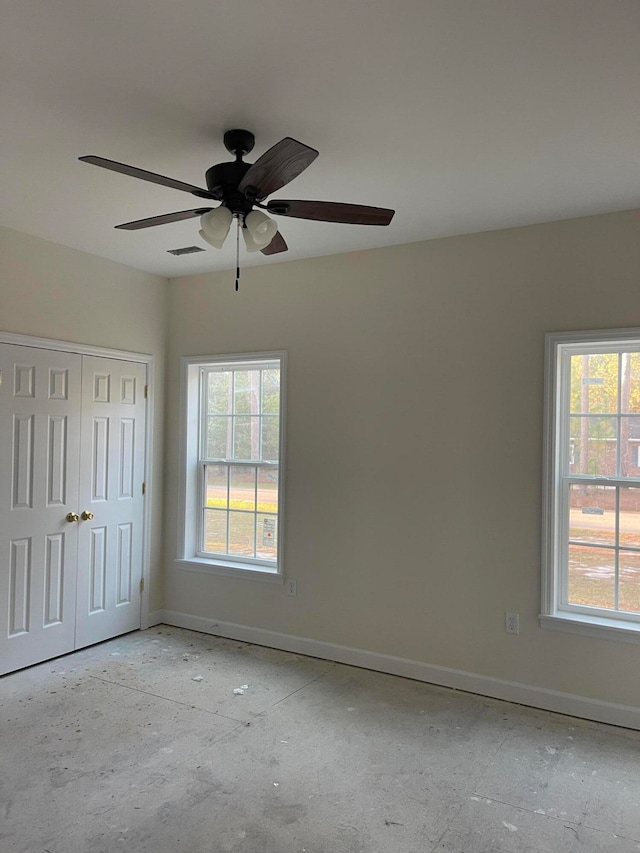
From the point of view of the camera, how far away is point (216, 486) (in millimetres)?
4820

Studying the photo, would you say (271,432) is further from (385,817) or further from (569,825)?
(569,825)

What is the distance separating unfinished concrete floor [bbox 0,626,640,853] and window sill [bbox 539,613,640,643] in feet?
1.52

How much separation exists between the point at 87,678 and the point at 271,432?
2008 mm

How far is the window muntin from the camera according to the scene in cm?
454

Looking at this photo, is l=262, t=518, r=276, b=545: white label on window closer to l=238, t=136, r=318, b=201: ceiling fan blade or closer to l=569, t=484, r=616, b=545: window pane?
l=569, t=484, r=616, b=545: window pane

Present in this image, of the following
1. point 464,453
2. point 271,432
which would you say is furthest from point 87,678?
point 464,453

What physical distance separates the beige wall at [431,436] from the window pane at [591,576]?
21 centimetres

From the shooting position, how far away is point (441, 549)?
12.2 feet

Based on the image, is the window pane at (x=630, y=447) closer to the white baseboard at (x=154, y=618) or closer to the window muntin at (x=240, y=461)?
the window muntin at (x=240, y=461)

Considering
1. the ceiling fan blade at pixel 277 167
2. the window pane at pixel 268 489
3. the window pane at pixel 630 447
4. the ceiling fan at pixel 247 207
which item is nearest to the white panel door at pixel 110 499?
the window pane at pixel 268 489

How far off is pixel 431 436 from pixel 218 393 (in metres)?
1.88

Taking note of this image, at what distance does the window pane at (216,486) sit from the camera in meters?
4.78

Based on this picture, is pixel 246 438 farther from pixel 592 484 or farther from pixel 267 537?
pixel 592 484

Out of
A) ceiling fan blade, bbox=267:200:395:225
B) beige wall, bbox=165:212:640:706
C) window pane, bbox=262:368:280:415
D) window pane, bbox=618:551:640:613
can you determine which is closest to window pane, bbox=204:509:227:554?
beige wall, bbox=165:212:640:706
